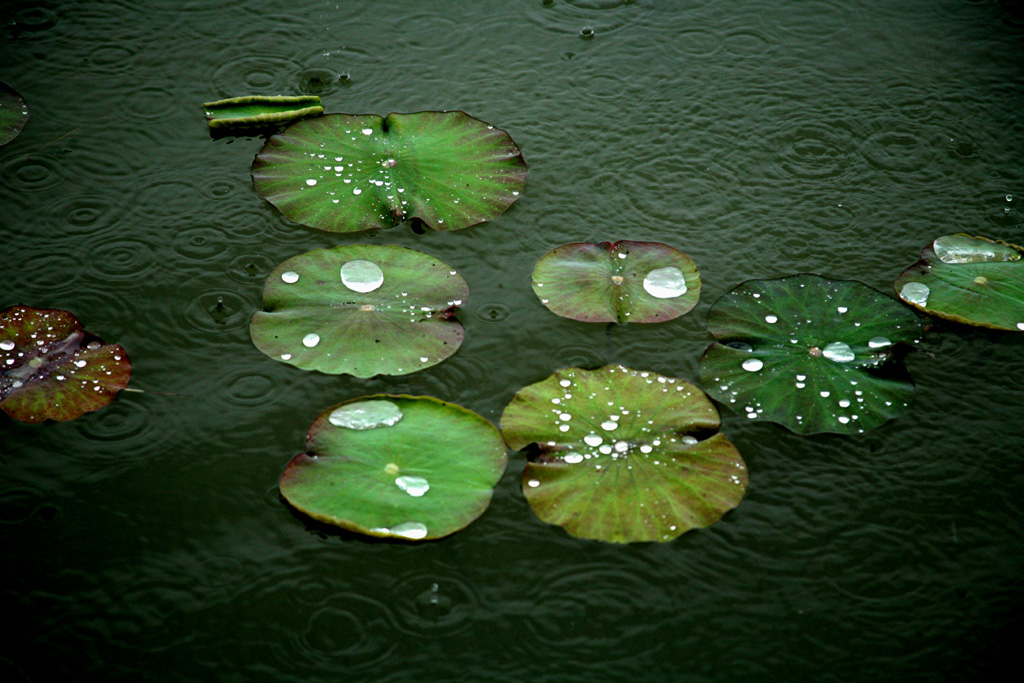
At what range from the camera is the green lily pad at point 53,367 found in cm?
180

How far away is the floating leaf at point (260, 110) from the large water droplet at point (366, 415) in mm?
1094

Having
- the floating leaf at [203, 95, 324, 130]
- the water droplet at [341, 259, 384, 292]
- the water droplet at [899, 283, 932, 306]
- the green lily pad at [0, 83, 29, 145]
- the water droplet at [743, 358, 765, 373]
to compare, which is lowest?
the water droplet at [743, 358, 765, 373]

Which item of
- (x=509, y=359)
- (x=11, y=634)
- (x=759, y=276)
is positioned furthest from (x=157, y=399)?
(x=759, y=276)

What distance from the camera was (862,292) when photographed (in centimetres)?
211

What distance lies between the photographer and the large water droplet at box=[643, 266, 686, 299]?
2105 millimetres

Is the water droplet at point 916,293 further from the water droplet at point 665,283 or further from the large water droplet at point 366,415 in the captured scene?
the large water droplet at point 366,415

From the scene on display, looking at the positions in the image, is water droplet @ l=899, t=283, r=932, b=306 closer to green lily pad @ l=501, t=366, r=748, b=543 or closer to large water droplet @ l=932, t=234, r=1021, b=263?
large water droplet @ l=932, t=234, r=1021, b=263

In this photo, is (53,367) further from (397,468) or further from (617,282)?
(617,282)

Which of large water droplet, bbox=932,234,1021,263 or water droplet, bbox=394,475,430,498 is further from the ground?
large water droplet, bbox=932,234,1021,263

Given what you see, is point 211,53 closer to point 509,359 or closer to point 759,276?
point 509,359

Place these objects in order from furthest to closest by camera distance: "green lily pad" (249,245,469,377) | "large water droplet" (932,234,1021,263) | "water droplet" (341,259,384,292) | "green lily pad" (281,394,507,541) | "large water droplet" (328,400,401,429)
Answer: "large water droplet" (932,234,1021,263) → "water droplet" (341,259,384,292) → "green lily pad" (249,245,469,377) → "large water droplet" (328,400,401,429) → "green lily pad" (281,394,507,541)

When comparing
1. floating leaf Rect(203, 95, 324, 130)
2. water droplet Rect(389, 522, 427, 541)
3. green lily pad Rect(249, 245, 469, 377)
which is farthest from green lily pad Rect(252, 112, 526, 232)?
water droplet Rect(389, 522, 427, 541)

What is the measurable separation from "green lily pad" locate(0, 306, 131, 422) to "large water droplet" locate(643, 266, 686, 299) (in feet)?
4.17

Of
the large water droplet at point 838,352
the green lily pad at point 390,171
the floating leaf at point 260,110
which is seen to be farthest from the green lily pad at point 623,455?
the floating leaf at point 260,110
